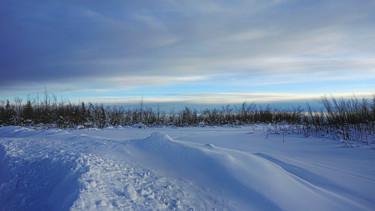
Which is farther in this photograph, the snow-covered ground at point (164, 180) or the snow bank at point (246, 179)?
the snow bank at point (246, 179)

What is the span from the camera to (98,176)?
6.89 feet

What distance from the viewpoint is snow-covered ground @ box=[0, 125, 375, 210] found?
1.93 m

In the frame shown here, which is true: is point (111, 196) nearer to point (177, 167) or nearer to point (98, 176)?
point (98, 176)

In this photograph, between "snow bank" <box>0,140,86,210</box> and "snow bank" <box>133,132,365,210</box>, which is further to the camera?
"snow bank" <box>133,132,365,210</box>

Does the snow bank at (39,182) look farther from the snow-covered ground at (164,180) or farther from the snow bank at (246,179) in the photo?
the snow bank at (246,179)

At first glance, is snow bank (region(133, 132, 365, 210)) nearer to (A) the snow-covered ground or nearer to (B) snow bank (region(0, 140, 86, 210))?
(A) the snow-covered ground

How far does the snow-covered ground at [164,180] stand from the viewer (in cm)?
193

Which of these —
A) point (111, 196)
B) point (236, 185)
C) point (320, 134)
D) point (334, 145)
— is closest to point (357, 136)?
point (320, 134)

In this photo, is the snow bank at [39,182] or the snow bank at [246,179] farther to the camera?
the snow bank at [246,179]

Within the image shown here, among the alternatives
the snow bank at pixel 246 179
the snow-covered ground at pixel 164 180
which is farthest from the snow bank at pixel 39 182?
the snow bank at pixel 246 179

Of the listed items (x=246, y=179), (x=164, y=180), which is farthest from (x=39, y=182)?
(x=246, y=179)

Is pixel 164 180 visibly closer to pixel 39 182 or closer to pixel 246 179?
pixel 246 179

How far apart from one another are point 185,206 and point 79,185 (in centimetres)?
90

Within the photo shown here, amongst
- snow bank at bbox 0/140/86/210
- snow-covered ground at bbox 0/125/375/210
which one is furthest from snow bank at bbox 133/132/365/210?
snow bank at bbox 0/140/86/210
